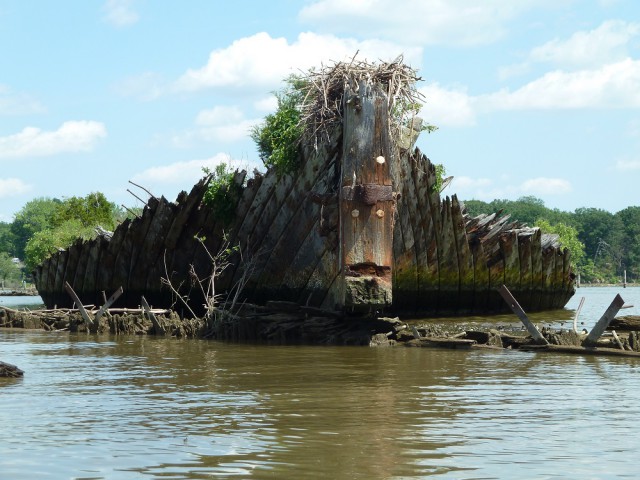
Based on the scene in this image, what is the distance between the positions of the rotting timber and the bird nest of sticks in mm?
42

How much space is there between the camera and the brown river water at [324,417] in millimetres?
6906

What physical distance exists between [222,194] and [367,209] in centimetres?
594

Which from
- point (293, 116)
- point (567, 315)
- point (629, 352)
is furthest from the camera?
point (567, 315)

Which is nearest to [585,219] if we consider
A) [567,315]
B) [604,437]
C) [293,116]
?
[567,315]

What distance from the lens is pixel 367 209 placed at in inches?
662

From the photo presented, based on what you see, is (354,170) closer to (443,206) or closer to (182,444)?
(443,206)

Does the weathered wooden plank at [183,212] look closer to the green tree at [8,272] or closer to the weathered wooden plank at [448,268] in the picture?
the weathered wooden plank at [448,268]

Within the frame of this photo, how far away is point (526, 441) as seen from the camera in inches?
304

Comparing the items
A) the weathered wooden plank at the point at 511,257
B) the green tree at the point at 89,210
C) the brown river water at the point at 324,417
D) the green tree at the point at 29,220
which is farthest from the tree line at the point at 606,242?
the brown river water at the point at 324,417

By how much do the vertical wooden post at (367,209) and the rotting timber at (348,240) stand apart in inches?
0.7

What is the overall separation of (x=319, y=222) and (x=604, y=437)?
10.8 metres

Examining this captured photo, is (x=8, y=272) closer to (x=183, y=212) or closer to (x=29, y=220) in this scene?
(x=29, y=220)

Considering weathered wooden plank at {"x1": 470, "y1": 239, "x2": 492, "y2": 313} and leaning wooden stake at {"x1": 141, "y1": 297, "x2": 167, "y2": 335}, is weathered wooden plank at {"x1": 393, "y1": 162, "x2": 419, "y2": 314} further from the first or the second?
leaning wooden stake at {"x1": 141, "y1": 297, "x2": 167, "y2": 335}

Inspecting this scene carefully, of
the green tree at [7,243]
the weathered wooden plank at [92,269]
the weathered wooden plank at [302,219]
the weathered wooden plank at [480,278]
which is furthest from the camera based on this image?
the green tree at [7,243]
